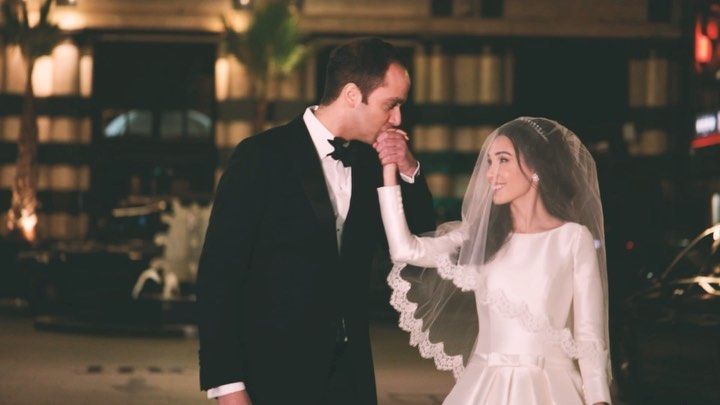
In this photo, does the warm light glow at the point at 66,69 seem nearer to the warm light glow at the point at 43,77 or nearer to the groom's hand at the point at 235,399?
the warm light glow at the point at 43,77

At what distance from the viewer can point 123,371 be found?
47.0ft

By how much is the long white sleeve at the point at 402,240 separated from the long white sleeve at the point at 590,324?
2.03 ft

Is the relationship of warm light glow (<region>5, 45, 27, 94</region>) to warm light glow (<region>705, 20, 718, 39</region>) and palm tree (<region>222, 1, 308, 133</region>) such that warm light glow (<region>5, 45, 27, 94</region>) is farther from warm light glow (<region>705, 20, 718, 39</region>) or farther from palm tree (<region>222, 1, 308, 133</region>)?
warm light glow (<region>705, 20, 718, 39</region>)

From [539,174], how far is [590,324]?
73 centimetres

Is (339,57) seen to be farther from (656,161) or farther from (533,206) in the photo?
(656,161)

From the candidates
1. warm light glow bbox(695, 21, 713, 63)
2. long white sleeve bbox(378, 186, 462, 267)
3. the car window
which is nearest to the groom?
long white sleeve bbox(378, 186, 462, 267)

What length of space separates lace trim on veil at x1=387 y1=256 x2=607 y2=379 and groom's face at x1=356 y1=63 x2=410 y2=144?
1.07m

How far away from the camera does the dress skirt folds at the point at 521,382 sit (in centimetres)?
550

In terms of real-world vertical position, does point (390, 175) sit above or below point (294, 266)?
above

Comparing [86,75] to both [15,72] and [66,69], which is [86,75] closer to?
[66,69]

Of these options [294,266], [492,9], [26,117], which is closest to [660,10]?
[492,9]

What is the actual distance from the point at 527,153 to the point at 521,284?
0.54 meters

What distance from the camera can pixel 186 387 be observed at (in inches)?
508

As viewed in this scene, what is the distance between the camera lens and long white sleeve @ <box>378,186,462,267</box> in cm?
529
